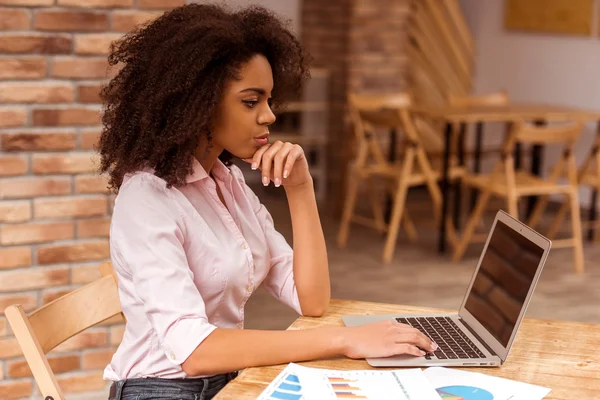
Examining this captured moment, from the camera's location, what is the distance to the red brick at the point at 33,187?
8.87 feet

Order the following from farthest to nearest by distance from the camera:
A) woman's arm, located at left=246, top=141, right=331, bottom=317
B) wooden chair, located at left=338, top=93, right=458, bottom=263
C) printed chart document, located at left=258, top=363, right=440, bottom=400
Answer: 1. wooden chair, located at left=338, top=93, right=458, bottom=263
2. woman's arm, located at left=246, top=141, right=331, bottom=317
3. printed chart document, located at left=258, top=363, right=440, bottom=400

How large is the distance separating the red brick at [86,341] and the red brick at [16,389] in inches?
5.6

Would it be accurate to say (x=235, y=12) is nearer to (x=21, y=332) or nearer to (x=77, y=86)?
(x=21, y=332)

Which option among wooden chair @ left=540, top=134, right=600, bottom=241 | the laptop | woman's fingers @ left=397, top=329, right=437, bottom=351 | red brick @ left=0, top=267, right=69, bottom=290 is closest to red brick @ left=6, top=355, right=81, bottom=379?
red brick @ left=0, top=267, right=69, bottom=290

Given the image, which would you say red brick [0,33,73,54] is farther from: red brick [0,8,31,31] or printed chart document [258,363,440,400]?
printed chart document [258,363,440,400]

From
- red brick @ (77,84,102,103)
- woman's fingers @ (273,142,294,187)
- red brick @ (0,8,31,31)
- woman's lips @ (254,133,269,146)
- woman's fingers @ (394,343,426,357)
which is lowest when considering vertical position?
woman's fingers @ (394,343,426,357)

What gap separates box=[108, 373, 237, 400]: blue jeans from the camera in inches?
65.3

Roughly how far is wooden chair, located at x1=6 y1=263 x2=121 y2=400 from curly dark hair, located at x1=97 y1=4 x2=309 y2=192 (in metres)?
0.23

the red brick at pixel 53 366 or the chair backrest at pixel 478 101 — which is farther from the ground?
the chair backrest at pixel 478 101

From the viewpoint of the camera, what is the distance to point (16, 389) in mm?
2852

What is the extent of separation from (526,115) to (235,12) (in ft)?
13.1

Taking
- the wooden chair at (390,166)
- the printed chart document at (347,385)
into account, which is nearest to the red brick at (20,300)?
the printed chart document at (347,385)

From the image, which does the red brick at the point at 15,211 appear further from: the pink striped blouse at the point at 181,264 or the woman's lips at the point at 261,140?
the woman's lips at the point at 261,140

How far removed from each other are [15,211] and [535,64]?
542 centimetres
